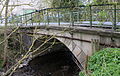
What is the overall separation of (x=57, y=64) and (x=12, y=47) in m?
4.67

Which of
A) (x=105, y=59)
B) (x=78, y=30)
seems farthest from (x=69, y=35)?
(x=105, y=59)

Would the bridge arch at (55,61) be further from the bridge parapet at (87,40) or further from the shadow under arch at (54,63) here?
the bridge parapet at (87,40)

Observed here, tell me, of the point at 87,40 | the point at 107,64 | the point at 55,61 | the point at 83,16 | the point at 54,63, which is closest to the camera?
the point at 107,64

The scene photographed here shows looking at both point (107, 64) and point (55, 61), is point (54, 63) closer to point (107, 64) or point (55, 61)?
point (55, 61)

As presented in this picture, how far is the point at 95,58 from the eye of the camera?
4.39 metres

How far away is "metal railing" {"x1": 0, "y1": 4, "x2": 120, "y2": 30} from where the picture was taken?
4.98 m

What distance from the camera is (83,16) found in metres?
8.78

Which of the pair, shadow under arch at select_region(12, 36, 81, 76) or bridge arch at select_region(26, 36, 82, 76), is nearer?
shadow under arch at select_region(12, 36, 81, 76)

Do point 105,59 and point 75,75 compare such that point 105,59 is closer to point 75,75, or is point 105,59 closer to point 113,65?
point 113,65

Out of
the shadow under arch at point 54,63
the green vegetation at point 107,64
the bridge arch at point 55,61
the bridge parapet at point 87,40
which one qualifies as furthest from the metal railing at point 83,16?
the bridge arch at point 55,61

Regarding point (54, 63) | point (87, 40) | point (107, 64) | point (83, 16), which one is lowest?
point (54, 63)

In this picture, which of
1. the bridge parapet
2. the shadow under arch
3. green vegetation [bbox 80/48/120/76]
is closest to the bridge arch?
the shadow under arch

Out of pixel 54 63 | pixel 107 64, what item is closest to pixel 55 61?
pixel 54 63

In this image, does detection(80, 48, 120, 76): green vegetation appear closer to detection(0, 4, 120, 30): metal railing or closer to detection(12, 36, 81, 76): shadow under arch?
detection(0, 4, 120, 30): metal railing
